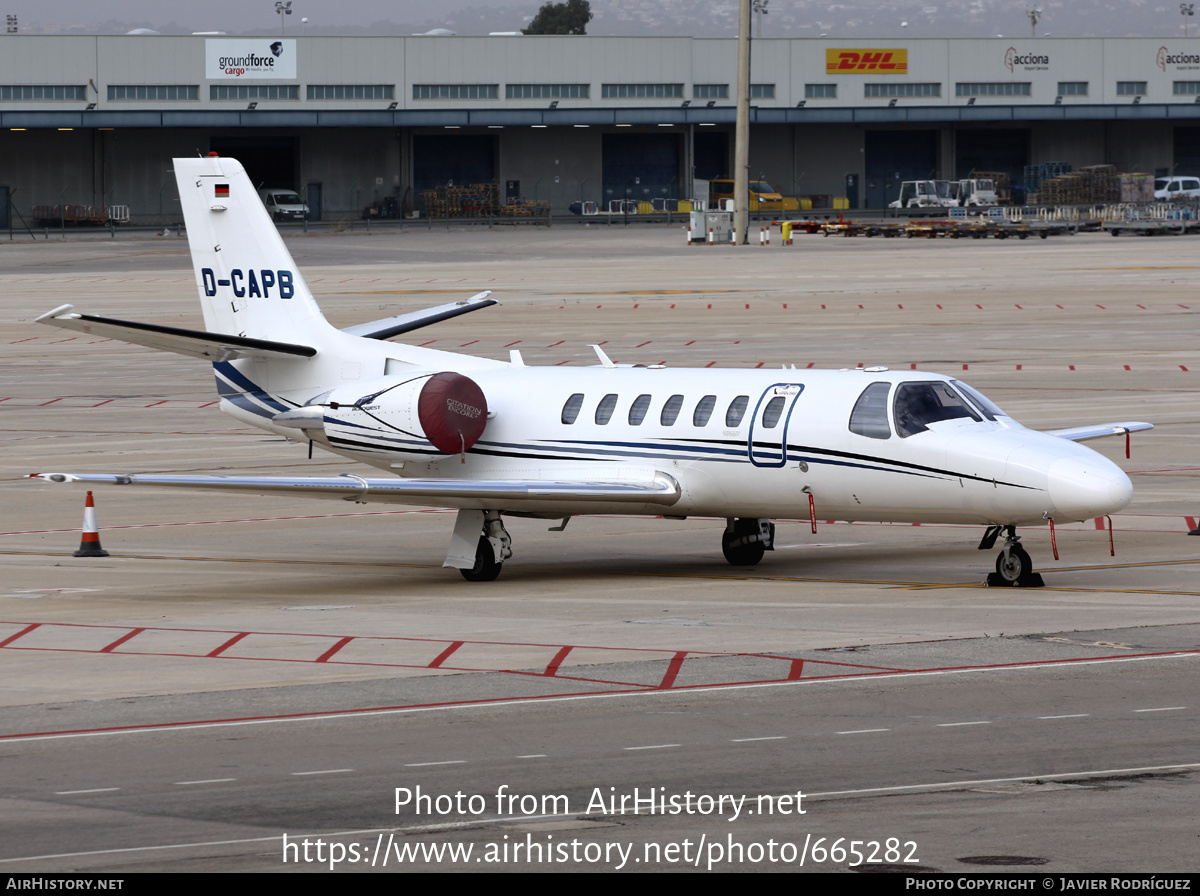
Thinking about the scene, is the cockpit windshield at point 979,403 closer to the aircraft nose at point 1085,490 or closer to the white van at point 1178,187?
the aircraft nose at point 1085,490

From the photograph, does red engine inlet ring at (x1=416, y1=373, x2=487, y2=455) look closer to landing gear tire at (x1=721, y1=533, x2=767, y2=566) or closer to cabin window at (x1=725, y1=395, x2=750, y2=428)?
cabin window at (x1=725, y1=395, x2=750, y2=428)

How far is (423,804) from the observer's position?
13.2 metres

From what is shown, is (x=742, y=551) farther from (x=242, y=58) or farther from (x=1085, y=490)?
(x=242, y=58)

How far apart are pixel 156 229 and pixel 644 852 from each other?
115 m

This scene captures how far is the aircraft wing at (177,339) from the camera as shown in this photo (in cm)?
2391

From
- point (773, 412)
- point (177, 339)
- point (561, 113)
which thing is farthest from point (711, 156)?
point (773, 412)

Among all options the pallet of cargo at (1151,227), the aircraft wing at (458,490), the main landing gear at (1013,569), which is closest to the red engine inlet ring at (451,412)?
the aircraft wing at (458,490)

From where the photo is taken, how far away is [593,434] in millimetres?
24891

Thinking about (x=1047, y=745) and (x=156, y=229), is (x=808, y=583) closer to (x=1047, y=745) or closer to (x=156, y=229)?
(x=1047, y=745)

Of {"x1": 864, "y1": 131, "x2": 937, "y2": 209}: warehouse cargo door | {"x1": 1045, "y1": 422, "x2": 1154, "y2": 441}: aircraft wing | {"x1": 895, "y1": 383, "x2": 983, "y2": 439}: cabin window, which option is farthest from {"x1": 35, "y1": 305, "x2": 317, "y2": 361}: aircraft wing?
{"x1": 864, "y1": 131, "x2": 937, "y2": 209}: warehouse cargo door

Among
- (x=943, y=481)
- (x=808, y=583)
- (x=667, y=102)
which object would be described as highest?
(x=667, y=102)

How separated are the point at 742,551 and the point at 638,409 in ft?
8.77

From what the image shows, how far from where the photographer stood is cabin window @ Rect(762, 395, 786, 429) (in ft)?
77.6
